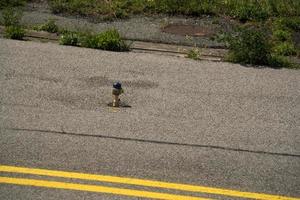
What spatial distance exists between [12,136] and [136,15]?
8.34 metres

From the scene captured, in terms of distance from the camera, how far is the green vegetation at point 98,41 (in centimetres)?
1120

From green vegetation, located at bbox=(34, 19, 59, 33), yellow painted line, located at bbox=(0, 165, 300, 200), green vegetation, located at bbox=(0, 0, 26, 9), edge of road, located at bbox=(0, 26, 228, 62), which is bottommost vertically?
edge of road, located at bbox=(0, 26, 228, 62)

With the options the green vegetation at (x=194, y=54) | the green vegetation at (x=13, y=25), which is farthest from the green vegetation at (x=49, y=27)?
the green vegetation at (x=194, y=54)

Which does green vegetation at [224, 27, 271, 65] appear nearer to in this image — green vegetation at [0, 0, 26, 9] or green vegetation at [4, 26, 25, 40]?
green vegetation at [4, 26, 25, 40]

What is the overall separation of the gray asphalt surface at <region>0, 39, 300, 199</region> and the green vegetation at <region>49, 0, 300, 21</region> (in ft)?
11.7

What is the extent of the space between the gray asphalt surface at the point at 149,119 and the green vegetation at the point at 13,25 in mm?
493

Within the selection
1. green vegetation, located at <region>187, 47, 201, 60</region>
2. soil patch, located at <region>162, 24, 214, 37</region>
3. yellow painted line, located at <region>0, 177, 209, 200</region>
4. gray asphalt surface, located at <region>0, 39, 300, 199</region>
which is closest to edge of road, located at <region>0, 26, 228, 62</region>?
green vegetation, located at <region>187, 47, 201, 60</region>

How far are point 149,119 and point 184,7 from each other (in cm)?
803

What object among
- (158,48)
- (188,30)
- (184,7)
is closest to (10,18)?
(158,48)

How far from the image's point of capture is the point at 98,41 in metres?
11.2

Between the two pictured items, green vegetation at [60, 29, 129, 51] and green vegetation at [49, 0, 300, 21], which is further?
green vegetation at [49, 0, 300, 21]

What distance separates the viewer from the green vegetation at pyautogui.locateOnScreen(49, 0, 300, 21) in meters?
14.4

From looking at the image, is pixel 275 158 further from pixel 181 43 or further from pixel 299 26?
pixel 299 26

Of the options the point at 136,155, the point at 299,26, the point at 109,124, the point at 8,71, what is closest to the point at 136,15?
the point at 299,26
